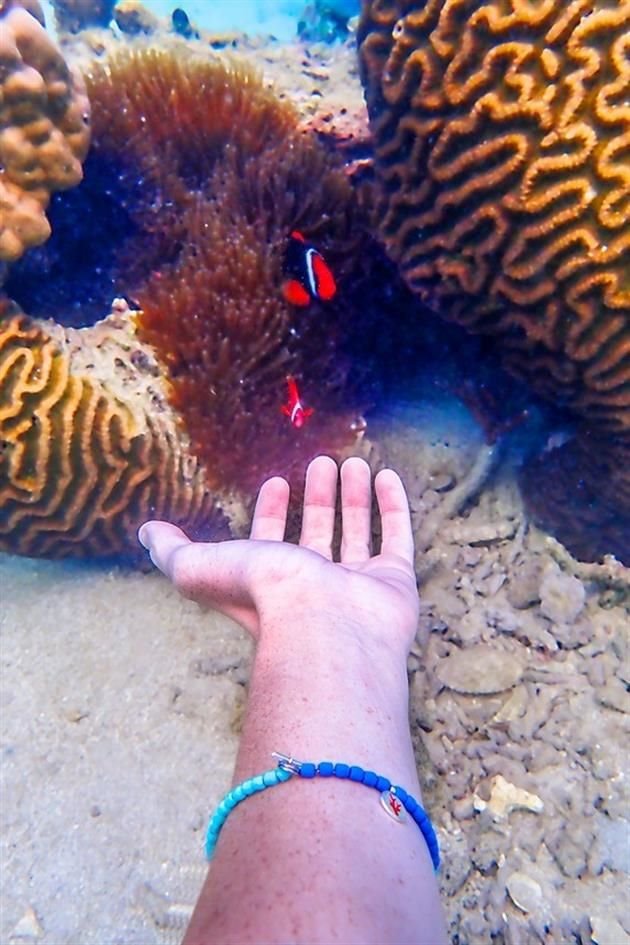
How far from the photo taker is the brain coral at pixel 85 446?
347 centimetres

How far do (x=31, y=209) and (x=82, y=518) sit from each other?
62.3 inches

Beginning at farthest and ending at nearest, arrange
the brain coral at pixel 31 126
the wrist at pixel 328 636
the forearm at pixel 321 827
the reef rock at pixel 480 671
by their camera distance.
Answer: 1. the reef rock at pixel 480 671
2. the brain coral at pixel 31 126
3. the wrist at pixel 328 636
4. the forearm at pixel 321 827

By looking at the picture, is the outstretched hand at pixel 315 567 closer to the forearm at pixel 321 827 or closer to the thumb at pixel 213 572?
the thumb at pixel 213 572

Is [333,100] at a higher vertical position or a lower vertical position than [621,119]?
higher

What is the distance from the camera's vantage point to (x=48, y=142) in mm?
3371

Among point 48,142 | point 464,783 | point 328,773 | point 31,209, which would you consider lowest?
point 464,783

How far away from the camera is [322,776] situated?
1.74 meters

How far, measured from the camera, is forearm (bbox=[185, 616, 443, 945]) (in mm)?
1398

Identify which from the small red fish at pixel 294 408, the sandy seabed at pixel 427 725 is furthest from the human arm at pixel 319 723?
the sandy seabed at pixel 427 725

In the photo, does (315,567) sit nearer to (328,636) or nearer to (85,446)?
(328,636)

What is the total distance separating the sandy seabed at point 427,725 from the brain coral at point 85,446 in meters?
0.53

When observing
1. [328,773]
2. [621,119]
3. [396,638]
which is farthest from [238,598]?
[621,119]

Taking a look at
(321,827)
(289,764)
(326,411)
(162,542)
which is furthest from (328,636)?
(326,411)

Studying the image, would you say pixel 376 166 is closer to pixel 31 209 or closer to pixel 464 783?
pixel 31 209
